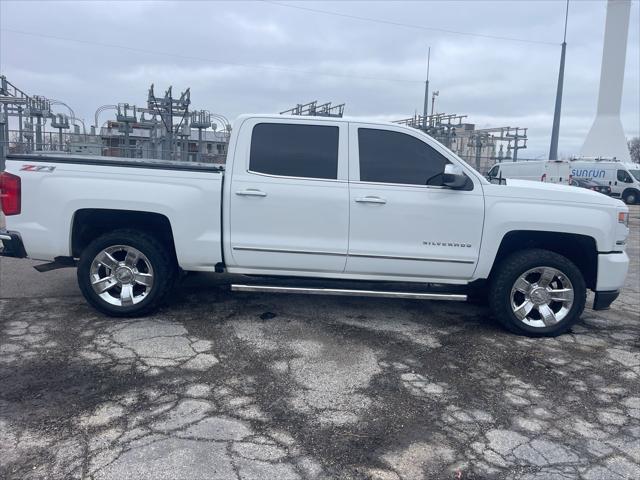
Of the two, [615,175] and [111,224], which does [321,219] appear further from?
[615,175]

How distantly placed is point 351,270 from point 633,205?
30.3 m

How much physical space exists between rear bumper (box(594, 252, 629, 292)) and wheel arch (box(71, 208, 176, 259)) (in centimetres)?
424

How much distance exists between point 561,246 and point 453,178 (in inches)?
58.6

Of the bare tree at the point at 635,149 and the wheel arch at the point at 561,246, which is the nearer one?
the wheel arch at the point at 561,246

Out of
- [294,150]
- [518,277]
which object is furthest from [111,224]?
[518,277]

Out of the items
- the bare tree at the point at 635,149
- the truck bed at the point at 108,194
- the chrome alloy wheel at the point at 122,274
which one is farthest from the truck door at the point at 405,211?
the bare tree at the point at 635,149

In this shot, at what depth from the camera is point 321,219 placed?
5.22 m

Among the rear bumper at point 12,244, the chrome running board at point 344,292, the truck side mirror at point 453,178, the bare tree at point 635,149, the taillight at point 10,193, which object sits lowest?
the chrome running board at point 344,292

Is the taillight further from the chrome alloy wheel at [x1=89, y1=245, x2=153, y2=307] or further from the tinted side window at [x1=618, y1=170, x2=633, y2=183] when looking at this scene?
the tinted side window at [x1=618, y1=170, x2=633, y2=183]

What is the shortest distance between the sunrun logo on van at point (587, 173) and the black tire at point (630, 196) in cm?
171

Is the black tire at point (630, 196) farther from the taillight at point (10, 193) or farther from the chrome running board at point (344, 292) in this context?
the taillight at point (10, 193)

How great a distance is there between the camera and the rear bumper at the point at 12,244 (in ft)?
17.3

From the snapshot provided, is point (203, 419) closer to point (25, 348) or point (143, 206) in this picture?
point (25, 348)

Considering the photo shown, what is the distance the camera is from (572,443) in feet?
11.2
